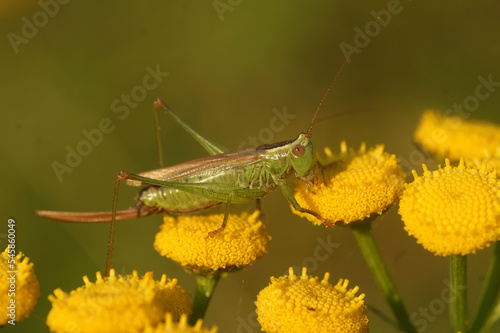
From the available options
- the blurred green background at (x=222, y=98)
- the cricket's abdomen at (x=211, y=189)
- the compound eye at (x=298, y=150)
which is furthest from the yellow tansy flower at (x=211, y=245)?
the blurred green background at (x=222, y=98)

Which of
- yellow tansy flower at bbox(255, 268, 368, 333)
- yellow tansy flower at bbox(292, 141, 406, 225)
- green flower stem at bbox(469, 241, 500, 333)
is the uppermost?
yellow tansy flower at bbox(292, 141, 406, 225)

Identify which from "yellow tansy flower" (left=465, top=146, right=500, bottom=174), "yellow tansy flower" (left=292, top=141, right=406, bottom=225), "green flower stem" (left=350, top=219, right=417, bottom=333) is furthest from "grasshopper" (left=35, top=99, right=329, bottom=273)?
"yellow tansy flower" (left=465, top=146, right=500, bottom=174)

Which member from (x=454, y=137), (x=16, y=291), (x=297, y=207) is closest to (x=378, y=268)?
(x=297, y=207)

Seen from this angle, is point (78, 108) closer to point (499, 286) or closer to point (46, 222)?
point (46, 222)

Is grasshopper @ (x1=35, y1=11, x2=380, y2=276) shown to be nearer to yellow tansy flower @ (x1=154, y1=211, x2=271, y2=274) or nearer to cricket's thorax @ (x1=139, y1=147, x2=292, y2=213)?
cricket's thorax @ (x1=139, y1=147, x2=292, y2=213)

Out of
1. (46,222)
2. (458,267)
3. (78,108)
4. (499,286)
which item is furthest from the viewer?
(78,108)

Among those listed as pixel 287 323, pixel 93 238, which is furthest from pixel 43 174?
pixel 287 323
